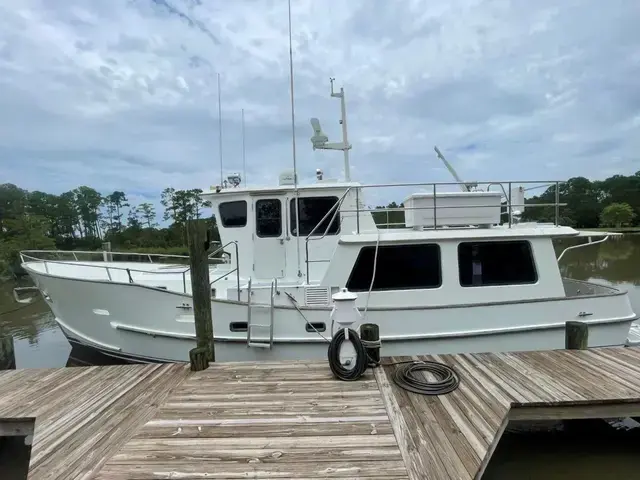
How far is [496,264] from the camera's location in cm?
525

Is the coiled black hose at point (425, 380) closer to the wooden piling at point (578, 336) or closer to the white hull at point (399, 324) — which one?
the white hull at point (399, 324)

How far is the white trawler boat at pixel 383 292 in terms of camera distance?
4953 mm

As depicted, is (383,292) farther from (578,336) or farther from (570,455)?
(570,455)

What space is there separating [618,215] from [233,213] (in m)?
62.5

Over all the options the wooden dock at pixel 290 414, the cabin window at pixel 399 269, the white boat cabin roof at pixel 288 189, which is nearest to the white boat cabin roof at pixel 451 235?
the cabin window at pixel 399 269

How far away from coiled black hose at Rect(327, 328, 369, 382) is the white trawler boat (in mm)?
1278

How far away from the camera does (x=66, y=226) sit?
4256 centimetres

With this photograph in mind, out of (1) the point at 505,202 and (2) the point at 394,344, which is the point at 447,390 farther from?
(1) the point at 505,202

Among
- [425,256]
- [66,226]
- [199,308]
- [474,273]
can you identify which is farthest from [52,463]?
[66,226]

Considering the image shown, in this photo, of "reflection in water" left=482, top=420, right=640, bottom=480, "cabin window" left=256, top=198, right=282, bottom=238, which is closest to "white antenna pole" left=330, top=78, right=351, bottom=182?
"cabin window" left=256, top=198, right=282, bottom=238

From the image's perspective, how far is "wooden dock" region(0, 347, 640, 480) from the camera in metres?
2.36

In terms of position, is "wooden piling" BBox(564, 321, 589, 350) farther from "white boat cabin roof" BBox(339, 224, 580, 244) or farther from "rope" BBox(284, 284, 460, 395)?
"rope" BBox(284, 284, 460, 395)

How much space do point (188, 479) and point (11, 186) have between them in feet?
174

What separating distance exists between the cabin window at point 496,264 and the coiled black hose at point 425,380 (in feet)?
6.09
